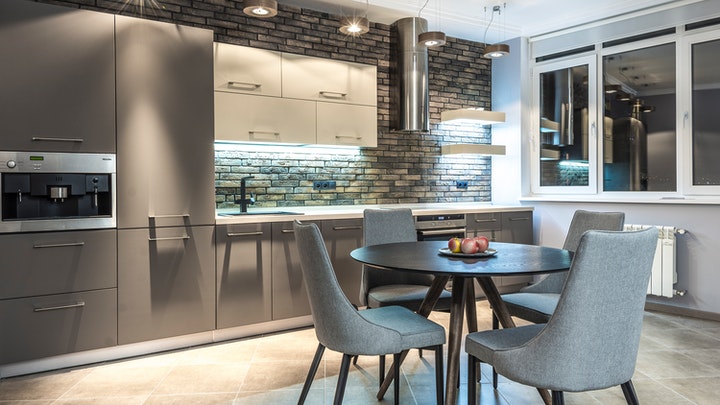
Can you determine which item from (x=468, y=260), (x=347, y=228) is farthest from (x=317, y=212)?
(x=468, y=260)

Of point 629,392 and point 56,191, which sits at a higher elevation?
point 56,191

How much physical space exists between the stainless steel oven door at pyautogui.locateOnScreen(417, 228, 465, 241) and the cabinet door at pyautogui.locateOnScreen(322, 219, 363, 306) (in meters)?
0.63

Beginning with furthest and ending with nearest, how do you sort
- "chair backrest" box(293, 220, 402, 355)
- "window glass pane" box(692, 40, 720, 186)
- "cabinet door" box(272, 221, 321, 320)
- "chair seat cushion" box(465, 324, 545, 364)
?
"window glass pane" box(692, 40, 720, 186) → "cabinet door" box(272, 221, 321, 320) → "chair backrest" box(293, 220, 402, 355) → "chair seat cushion" box(465, 324, 545, 364)

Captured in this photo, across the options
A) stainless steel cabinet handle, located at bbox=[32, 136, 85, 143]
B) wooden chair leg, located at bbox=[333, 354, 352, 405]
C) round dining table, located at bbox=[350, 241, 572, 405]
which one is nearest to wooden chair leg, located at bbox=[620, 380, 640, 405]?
round dining table, located at bbox=[350, 241, 572, 405]

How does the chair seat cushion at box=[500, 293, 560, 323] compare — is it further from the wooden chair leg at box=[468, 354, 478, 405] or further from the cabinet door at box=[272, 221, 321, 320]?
the cabinet door at box=[272, 221, 321, 320]

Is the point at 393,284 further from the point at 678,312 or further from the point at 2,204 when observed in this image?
the point at 678,312

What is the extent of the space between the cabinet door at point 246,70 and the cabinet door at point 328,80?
9 cm

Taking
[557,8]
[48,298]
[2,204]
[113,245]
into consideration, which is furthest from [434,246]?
[557,8]

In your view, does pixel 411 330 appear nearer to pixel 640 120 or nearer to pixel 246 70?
pixel 246 70

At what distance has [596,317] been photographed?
1.57 meters

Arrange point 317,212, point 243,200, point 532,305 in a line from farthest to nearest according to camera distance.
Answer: point 317,212 < point 243,200 < point 532,305

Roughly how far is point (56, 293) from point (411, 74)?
334 cm

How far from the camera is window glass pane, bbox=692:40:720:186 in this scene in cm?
401

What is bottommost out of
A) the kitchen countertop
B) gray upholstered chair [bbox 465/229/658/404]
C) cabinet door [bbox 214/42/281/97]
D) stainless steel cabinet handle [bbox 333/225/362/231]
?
gray upholstered chair [bbox 465/229/658/404]
